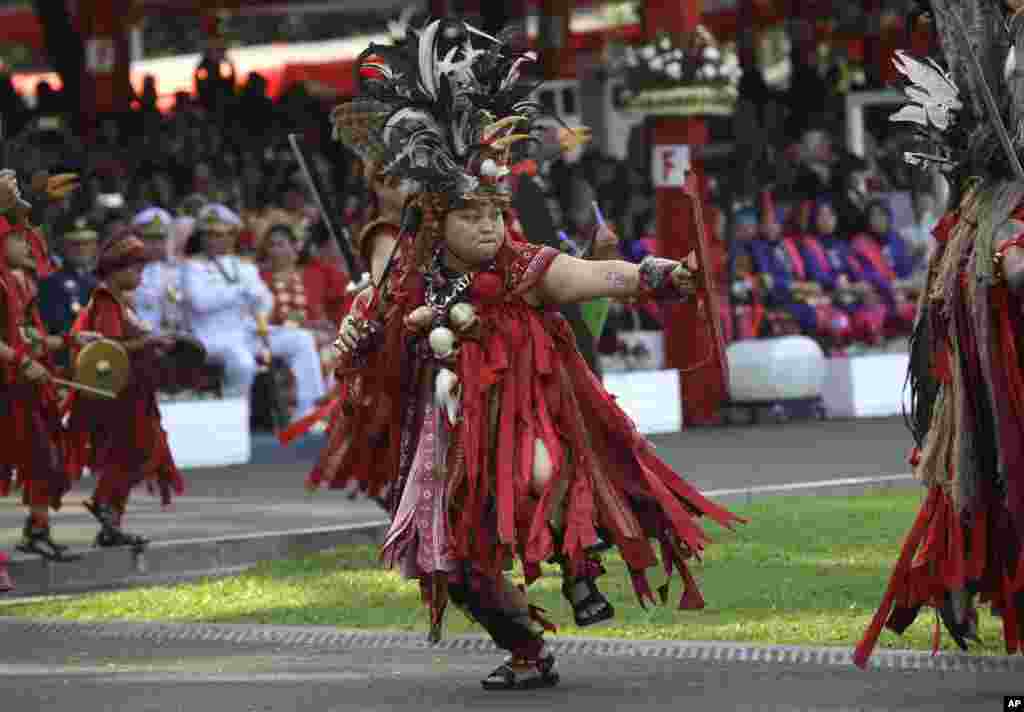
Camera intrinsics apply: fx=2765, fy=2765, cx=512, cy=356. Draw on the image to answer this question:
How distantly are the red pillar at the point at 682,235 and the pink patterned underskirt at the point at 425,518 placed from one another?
13049 mm

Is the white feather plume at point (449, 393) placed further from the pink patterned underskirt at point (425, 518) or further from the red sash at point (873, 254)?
the red sash at point (873, 254)

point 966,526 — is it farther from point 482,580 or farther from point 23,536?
point 23,536

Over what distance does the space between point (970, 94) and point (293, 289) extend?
13.4 m

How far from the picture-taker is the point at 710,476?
17.7 meters

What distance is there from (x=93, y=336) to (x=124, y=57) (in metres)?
16.6

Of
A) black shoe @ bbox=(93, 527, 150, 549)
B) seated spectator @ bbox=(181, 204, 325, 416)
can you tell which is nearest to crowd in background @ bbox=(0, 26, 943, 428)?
seated spectator @ bbox=(181, 204, 325, 416)

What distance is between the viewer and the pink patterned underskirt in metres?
8.87

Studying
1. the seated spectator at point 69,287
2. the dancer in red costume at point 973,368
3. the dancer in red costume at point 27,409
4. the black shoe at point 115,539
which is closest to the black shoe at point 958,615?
the dancer in red costume at point 973,368

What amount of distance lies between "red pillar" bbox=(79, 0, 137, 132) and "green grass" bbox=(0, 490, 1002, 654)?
16.4 meters

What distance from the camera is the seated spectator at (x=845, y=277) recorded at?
24750 millimetres

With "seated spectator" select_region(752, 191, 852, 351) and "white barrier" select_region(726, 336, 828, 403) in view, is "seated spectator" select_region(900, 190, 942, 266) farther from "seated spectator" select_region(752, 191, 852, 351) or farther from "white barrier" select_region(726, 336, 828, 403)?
"white barrier" select_region(726, 336, 828, 403)

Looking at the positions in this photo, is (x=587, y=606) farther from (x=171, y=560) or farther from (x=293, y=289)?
(x=293, y=289)

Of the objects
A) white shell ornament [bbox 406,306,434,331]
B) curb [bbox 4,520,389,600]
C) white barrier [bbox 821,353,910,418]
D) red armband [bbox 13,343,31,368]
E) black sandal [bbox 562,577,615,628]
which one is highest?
white shell ornament [bbox 406,306,434,331]

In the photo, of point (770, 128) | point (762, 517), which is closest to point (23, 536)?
point (762, 517)
